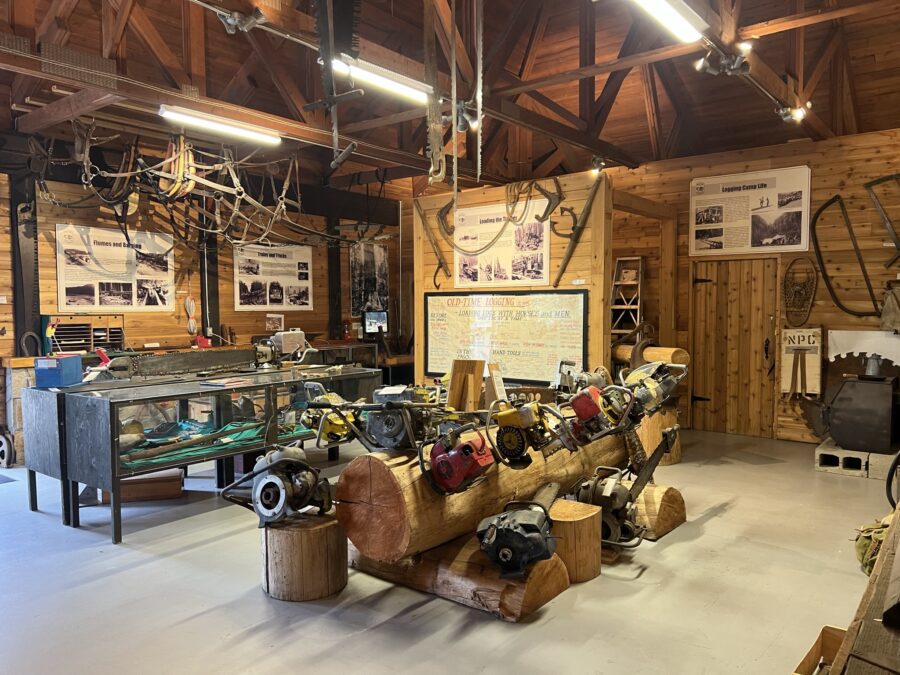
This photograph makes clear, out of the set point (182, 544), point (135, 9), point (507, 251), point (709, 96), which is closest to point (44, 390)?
point (182, 544)

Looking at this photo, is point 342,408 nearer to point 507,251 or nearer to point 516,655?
point 516,655

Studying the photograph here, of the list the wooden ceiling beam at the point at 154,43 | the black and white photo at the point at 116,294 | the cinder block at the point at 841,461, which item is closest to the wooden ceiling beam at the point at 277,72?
the wooden ceiling beam at the point at 154,43

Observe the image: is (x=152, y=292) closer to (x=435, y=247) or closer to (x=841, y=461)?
(x=435, y=247)

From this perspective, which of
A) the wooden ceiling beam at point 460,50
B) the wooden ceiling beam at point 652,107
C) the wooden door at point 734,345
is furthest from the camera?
the wooden ceiling beam at point 652,107

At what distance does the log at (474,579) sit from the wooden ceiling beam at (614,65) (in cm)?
428

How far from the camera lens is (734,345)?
8.95m

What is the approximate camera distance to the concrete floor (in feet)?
10.4

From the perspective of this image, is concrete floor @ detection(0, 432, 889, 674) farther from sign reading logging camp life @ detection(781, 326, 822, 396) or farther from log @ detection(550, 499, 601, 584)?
sign reading logging camp life @ detection(781, 326, 822, 396)

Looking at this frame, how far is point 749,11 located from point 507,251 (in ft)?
14.9

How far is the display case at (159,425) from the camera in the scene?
4742 millimetres

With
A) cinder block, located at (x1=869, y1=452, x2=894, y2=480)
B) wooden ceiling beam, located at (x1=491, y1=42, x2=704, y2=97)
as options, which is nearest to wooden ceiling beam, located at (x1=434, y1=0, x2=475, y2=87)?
wooden ceiling beam, located at (x1=491, y1=42, x2=704, y2=97)

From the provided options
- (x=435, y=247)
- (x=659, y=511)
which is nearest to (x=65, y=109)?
(x=435, y=247)

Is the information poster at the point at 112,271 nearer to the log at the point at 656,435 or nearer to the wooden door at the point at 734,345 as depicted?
the log at the point at 656,435

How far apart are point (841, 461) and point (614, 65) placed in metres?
4.64
